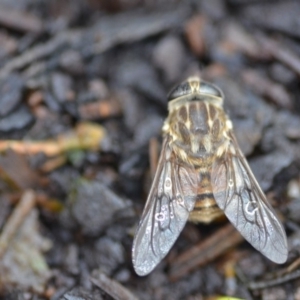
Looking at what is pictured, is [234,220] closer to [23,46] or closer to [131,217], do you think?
[131,217]

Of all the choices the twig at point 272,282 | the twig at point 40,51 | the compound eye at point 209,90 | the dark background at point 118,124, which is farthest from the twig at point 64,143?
the twig at point 272,282

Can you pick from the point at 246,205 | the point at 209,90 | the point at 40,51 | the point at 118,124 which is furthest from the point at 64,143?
the point at 246,205

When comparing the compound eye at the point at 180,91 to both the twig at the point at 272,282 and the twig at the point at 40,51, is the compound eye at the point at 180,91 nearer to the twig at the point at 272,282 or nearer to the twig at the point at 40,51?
the twig at the point at 40,51

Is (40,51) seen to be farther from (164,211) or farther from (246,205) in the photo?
(246,205)

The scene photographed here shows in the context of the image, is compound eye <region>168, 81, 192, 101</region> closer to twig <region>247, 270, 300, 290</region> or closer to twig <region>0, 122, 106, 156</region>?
twig <region>0, 122, 106, 156</region>

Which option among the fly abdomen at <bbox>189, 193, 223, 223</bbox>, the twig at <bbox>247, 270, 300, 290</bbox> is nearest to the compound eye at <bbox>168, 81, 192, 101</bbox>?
the fly abdomen at <bbox>189, 193, 223, 223</bbox>

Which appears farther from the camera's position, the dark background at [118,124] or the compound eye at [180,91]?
the compound eye at [180,91]
